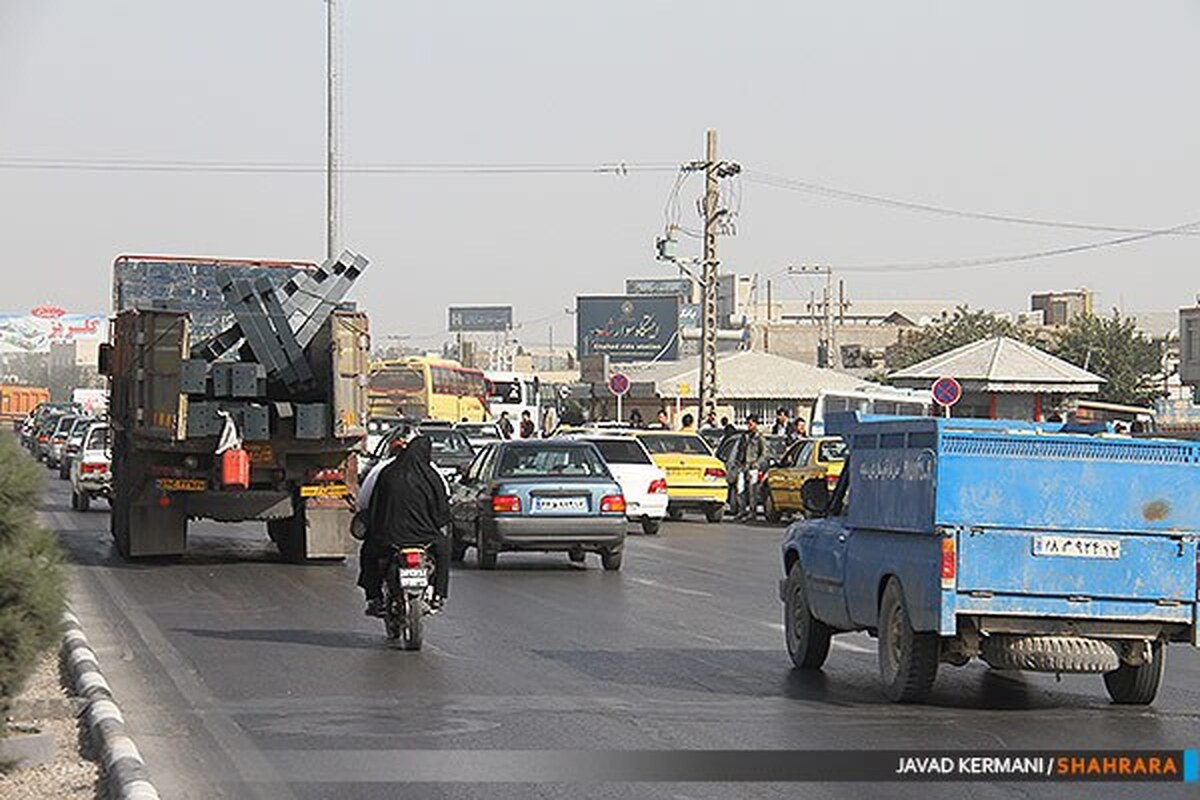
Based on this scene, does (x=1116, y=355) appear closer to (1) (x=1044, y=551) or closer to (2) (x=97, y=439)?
(2) (x=97, y=439)

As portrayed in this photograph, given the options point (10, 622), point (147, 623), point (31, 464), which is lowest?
point (147, 623)

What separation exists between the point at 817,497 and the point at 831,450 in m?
21.9

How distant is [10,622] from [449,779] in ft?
7.56

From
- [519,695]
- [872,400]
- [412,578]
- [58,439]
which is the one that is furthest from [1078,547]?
[58,439]

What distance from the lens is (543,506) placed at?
24.1m

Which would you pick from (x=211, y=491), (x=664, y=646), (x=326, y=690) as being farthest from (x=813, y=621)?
(x=211, y=491)

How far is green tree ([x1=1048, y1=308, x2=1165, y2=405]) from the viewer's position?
86938 millimetres

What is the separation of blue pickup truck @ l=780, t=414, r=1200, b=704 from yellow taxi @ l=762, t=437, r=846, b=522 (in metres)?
22.6

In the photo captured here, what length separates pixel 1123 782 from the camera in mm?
10023

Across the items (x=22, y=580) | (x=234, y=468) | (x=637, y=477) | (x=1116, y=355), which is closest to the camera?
(x=22, y=580)

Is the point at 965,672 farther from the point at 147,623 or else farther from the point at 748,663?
the point at 147,623

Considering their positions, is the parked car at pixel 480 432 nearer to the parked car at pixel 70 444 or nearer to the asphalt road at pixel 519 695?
the parked car at pixel 70 444

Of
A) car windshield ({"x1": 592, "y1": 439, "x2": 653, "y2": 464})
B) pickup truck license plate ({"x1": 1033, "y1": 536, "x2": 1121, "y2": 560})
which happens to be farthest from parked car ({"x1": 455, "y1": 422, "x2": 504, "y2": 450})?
pickup truck license plate ({"x1": 1033, "y1": 536, "x2": 1121, "y2": 560})

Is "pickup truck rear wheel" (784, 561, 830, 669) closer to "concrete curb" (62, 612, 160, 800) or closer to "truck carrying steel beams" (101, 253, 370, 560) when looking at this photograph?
"concrete curb" (62, 612, 160, 800)
